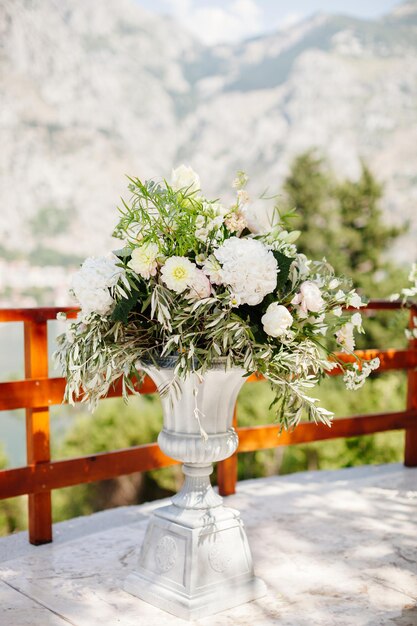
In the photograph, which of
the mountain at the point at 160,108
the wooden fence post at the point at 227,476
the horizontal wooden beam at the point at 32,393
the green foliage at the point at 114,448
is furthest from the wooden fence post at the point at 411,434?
the mountain at the point at 160,108

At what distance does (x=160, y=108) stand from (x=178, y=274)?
54.2m

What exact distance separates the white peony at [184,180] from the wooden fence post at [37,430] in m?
0.97

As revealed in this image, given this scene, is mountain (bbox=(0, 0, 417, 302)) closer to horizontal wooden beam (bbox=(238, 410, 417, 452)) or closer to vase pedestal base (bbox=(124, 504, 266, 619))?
horizontal wooden beam (bbox=(238, 410, 417, 452))

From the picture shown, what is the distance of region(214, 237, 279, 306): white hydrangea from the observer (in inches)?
81.7

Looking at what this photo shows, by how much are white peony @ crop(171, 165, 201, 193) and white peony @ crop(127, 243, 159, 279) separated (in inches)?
11.0

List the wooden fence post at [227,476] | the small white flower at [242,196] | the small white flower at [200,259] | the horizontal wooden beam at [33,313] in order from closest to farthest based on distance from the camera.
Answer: the small white flower at [200,259] < the small white flower at [242,196] < the horizontal wooden beam at [33,313] < the wooden fence post at [227,476]

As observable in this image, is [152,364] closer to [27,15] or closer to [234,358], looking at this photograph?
[234,358]

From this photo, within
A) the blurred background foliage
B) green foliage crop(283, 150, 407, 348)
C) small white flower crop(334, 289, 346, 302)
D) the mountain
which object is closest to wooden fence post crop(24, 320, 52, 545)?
small white flower crop(334, 289, 346, 302)

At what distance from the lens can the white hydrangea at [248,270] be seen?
2.07 meters

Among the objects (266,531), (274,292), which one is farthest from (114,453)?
(274,292)

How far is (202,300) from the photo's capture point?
2.10 meters

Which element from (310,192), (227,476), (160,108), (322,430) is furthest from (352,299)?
(160,108)

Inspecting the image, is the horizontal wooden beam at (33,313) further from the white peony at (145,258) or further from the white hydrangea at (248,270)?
the white hydrangea at (248,270)

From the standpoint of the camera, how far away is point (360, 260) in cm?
2247
